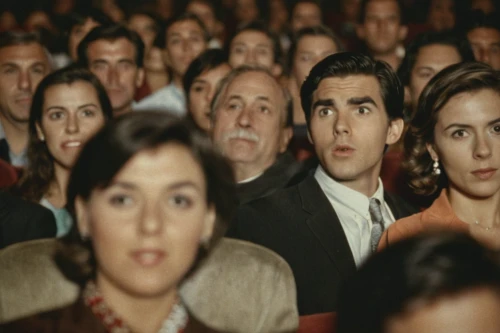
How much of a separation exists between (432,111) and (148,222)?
56.1 inches

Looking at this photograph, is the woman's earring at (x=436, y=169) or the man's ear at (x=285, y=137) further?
the man's ear at (x=285, y=137)

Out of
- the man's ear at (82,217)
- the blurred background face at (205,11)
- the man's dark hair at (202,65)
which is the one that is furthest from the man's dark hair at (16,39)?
the man's ear at (82,217)

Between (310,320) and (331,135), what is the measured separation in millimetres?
787

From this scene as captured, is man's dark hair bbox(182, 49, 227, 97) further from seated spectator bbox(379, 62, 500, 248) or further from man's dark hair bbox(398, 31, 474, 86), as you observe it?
seated spectator bbox(379, 62, 500, 248)

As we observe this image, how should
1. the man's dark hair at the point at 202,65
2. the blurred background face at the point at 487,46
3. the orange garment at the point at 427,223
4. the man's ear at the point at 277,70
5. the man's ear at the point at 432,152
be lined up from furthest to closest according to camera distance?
the man's ear at the point at 277,70, the blurred background face at the point at 487,46, the man's dark hair at the point at 202,65, the man's ear at the point at 432,152, the orange garment at the point at 427,223

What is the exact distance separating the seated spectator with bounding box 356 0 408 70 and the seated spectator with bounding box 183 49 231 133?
143cm

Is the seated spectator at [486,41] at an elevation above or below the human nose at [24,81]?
above

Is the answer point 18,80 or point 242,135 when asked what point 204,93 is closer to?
point 242,135

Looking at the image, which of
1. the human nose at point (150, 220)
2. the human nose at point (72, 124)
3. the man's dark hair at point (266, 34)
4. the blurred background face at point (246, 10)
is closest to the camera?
the human nose at point (150, 220)

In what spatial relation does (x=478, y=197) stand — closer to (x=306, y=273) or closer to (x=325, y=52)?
(x=306, y=273)

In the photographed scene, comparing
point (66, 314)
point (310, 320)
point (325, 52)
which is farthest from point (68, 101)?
point (325, 52)

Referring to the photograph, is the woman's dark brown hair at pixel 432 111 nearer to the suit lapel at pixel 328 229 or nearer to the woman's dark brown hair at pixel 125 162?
the suit lapel at pixel 328 229

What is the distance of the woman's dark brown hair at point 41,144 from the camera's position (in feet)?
10.2

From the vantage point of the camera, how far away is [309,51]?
4.78 m
